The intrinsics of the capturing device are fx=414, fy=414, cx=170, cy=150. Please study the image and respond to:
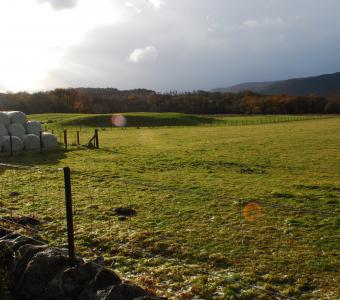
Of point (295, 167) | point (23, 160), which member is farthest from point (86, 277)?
point (23, 160)

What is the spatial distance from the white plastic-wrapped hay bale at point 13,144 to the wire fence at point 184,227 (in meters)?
16.9

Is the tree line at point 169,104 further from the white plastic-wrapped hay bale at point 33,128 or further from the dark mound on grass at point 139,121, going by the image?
the white plastic-wrapped hay bale at point 33,128

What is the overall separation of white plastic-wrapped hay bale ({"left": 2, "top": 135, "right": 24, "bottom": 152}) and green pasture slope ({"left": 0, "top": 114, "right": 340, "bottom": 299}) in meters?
8.97

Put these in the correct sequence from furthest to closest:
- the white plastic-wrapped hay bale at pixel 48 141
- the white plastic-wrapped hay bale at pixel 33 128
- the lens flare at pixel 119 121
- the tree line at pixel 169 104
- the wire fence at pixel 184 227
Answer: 1. the tree line at pixel 169 104
2. the lens flare at pixel 119 121
3. the white plastic-wrapped hay bale at pixel 33 128
4. the white plastic-wrapped hay bale at pixel 48 141
5. the wire fence at pixel 184 227

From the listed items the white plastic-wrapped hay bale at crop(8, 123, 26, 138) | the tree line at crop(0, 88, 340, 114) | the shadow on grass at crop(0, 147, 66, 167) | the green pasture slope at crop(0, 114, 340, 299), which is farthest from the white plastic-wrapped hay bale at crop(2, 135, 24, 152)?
the tree line at crop(0, 88, 340, 114)

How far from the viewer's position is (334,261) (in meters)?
9.36

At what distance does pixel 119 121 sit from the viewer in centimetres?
7731

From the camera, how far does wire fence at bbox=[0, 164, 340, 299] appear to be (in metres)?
9.48

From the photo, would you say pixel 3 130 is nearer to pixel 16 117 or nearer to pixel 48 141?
pixel 16 117

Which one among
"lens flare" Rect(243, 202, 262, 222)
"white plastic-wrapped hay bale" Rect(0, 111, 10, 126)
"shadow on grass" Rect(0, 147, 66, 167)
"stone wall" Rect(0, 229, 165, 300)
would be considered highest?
"white plastic-wrapped hay bale" Rect(0, 111, 10, 126)

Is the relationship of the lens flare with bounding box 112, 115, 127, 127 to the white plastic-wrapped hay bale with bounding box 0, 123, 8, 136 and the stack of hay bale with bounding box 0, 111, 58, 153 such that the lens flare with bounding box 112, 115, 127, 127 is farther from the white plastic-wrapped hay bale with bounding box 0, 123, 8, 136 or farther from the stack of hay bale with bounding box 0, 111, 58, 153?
the white plastic-wrapped hay bale with bounding box 0, 123, 8, 136

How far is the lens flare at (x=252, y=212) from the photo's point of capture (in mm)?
12836

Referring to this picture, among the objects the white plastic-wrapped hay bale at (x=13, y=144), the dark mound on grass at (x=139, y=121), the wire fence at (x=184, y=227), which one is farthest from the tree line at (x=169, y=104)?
the wire fence at (x=184, y=227)

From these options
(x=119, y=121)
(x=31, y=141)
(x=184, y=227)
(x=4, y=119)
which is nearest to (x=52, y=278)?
(x=184, y=227)
